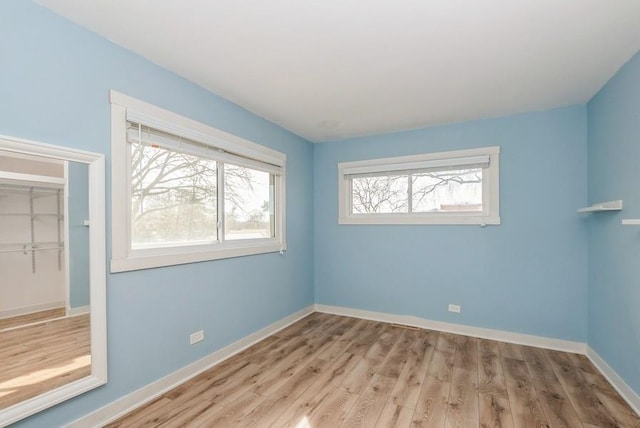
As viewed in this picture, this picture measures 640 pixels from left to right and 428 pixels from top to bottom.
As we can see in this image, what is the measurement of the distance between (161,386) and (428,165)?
3.37 m

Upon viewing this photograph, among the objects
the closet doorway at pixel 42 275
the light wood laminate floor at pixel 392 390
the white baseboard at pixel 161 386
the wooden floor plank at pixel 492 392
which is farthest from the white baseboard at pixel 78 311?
the wooden floor plank at pixel 492 392

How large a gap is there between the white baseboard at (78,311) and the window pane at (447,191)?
3.28 metres

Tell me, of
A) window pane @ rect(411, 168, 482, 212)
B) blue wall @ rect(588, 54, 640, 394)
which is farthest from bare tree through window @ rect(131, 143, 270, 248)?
blue wall @ rect(588, 54, 640, 394)

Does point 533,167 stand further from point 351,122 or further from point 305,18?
point 305,18

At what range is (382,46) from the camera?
77.6 inches

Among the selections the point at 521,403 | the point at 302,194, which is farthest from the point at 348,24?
the point at 521,403

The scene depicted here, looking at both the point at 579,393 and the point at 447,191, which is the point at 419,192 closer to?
the point at 447,191

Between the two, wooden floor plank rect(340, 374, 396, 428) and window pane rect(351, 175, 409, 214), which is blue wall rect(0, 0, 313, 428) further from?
window pane rect(351, 175, 409, 214)

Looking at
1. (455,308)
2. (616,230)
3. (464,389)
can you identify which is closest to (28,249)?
(464,389)

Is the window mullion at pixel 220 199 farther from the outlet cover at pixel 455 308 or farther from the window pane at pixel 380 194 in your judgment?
the outlet cover at pixel 455 308

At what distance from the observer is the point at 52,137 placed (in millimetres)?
1664

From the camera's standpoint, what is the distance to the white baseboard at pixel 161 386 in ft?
6.01

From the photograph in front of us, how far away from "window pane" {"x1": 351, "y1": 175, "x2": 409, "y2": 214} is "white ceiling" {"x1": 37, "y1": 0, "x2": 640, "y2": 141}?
114 cm

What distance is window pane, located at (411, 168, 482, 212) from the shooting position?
3377mm
